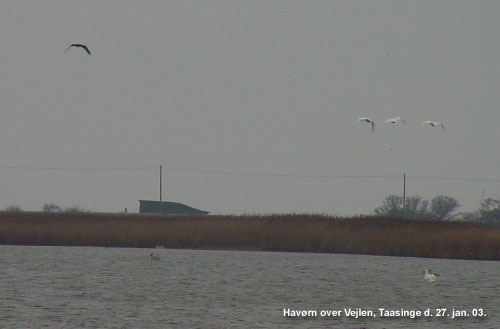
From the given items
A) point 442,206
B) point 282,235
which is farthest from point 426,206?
point 282,235

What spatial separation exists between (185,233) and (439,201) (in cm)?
8853

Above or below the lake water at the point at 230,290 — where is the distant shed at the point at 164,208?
above

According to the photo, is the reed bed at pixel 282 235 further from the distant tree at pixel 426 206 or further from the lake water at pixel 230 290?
the distant tree at pixel 426 206

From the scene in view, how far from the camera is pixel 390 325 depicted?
32188 millimetres

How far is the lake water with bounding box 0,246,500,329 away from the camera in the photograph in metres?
32.9

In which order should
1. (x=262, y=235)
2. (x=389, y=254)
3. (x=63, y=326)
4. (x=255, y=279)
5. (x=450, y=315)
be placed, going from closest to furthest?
(x=63, y=326) → (x=450, y=315) → (x=255, y=279) → (x=389, y=254) → (x=262, y=235)

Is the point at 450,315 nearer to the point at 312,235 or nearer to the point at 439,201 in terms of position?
the point at 312,235

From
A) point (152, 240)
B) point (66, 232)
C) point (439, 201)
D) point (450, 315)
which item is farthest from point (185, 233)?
point (439, 201)

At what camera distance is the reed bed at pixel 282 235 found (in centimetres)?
6156

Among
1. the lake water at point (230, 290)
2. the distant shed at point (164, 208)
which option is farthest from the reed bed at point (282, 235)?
the distant shed at point (164, 208)

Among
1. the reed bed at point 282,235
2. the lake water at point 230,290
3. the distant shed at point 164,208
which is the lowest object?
the lake water at point 230,290

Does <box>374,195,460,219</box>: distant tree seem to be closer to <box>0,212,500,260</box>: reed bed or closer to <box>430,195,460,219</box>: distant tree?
<box>430,195,460,219</box>: distant tree

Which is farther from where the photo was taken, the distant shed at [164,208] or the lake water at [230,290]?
the distant shed at [164,208]

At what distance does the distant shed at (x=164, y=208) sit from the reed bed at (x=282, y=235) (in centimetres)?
5174
